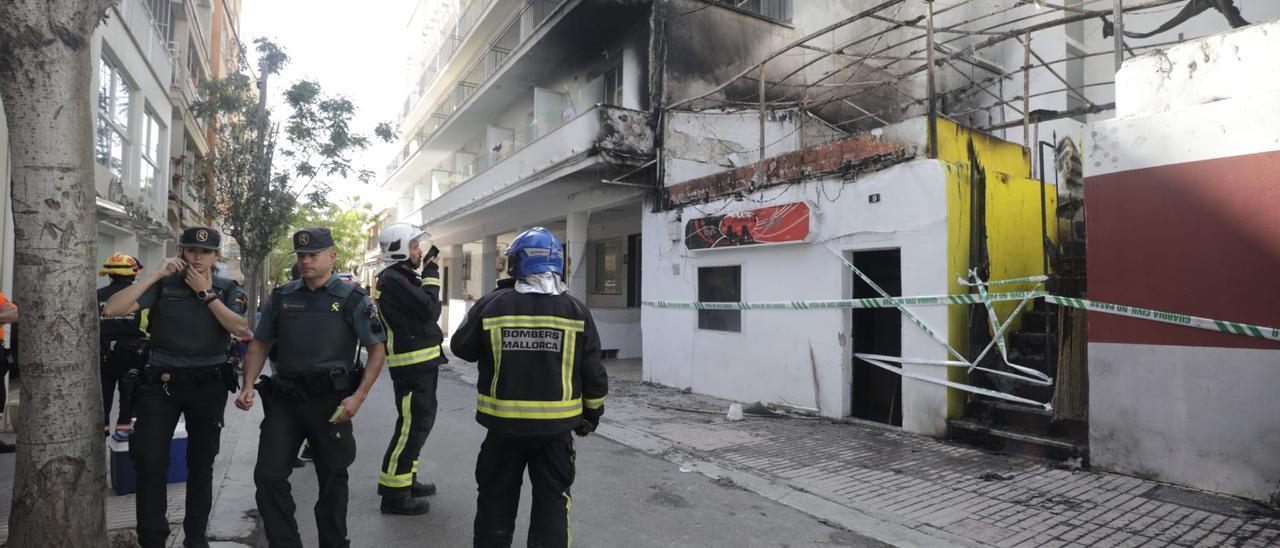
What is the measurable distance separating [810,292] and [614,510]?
460 centimetres

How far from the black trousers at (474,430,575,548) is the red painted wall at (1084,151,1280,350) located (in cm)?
484

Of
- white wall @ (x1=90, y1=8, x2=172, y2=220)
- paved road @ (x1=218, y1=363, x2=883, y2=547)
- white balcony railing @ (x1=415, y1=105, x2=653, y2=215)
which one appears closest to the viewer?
paved road @ (x1=218, y1=363, x2=883, y2=547)

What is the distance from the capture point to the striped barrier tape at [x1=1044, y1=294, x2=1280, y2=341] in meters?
4.80

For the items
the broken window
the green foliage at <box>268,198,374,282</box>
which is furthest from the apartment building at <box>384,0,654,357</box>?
the green foliage at <box>268,198,374,282</box>

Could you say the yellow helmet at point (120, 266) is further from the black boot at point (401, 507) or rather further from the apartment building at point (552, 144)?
the apartment building at point (552, 144)

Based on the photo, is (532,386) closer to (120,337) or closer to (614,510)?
(614,510)

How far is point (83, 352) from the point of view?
3.19 meters

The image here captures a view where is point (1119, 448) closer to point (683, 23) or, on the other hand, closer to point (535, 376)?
point (535, 376)

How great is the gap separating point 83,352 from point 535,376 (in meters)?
2.10

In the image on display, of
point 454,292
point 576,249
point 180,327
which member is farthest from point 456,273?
point 180,327

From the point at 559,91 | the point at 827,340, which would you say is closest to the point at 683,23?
the point at 559,91

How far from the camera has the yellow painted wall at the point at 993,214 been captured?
23.2 ft

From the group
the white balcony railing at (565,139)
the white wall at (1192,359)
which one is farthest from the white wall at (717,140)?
the white wall at (1192,359)

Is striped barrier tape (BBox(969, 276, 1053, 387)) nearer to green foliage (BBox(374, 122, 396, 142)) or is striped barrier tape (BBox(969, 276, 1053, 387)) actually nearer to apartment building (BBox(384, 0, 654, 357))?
apartment building (BBox(384, 0, 654, 357))
